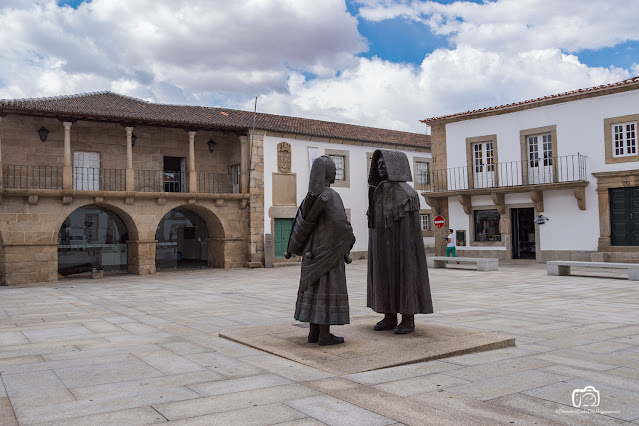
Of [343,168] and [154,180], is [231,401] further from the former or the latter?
[343,168]

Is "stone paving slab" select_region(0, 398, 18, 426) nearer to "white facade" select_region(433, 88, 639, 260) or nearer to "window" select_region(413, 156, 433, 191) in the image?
"white facade" select_region(433, 88, 639, 260)

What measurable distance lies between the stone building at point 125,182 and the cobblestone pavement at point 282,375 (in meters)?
9.49

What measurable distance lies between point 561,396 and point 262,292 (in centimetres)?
896

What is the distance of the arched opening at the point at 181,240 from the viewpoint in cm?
2327

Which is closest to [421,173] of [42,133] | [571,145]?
[571,145]

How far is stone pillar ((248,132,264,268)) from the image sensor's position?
21.5m

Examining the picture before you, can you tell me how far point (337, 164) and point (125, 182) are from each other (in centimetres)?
936

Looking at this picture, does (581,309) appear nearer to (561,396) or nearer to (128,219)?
(561,396)

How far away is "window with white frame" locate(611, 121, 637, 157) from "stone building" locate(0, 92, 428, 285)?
35.0ft

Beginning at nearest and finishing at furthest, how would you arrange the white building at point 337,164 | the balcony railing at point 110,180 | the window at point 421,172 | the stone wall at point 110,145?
the balcony railing at point 110,180 < the stone wall at point 110,145 < the white building at point 337,164 < the window at point 421,172

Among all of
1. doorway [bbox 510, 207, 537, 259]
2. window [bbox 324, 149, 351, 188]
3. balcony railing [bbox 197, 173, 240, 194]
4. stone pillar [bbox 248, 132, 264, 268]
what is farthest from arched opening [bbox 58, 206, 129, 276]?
doorway [bbox 510, 207, 537, 259]

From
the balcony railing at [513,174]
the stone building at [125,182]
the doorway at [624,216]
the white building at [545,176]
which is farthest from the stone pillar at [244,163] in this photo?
the doorway at [624,216]

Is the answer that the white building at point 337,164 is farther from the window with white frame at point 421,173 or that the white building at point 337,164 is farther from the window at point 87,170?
the window at point 87,170

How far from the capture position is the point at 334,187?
24.2 m
